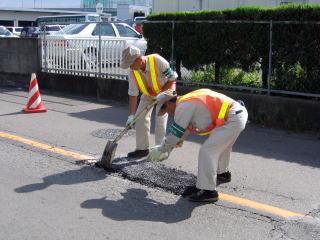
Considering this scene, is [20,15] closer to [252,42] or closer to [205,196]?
[252,42]

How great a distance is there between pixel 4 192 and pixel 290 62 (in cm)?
532

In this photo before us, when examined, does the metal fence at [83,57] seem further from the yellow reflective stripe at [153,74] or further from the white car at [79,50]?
the yellow reflective stripe at [153,74]

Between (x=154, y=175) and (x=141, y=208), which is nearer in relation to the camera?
(x=141, y=208)

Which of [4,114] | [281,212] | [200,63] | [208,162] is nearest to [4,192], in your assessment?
[208,162]

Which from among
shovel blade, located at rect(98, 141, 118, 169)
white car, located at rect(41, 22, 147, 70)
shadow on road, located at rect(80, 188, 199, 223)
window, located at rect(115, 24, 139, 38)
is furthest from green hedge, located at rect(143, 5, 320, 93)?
window, located at rect(115, 24, 139, 38)

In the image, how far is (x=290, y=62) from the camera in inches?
343

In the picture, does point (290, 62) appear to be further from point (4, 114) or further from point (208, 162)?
point (4, 114)

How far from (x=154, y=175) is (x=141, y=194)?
1.85ft

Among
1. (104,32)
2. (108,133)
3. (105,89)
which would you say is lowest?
(108,133)

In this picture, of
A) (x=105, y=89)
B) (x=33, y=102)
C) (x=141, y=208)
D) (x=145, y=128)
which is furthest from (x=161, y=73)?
(x=105, y=89)

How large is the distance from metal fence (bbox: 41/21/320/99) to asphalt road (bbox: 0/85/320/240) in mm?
1025

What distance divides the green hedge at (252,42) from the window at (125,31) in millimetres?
5667

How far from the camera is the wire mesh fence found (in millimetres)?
8500

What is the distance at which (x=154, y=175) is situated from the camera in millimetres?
5863
